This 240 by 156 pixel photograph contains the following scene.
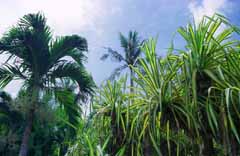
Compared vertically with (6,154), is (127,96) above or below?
above

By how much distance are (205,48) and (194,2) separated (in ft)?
3.52

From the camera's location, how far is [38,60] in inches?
248

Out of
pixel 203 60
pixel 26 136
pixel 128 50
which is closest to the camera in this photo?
pixel 203 60

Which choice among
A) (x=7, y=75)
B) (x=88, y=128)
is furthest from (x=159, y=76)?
(x=7, y=75)

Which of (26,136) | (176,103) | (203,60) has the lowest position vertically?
(26,136)

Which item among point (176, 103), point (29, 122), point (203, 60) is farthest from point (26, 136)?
point (203, 60)

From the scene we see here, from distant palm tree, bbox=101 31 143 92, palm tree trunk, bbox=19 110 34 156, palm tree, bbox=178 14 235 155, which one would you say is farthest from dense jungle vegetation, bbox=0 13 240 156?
distant palm tree, bbox=101 31 143 92

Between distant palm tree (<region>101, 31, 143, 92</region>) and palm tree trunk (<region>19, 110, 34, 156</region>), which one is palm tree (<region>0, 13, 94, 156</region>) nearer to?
palm tree trunk (<region>19, 110, 34, 156</region>)

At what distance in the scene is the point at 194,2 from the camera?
134 inches

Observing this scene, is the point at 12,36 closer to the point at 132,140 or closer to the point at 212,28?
the point at 132,140

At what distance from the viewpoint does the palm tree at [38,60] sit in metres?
6.14

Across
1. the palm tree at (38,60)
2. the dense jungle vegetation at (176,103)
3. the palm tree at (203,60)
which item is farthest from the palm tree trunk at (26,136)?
the palm tree at (203,60)

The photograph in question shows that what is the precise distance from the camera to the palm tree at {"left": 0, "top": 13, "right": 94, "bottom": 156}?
20.2 ft

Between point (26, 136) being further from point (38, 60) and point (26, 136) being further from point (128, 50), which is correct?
point (128, 50)
